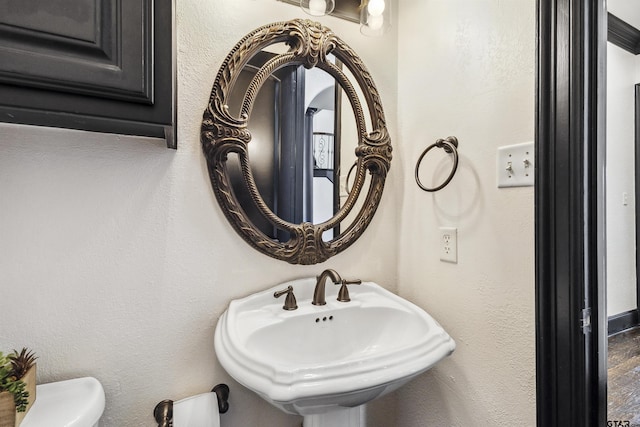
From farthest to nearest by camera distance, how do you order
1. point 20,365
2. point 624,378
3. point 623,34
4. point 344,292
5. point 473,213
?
point 623,34 → point 624,378 → point 344,292 → point 473,213 → point 20,365

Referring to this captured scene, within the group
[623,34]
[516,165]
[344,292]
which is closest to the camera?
[516,165]

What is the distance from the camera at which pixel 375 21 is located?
117 centimetres

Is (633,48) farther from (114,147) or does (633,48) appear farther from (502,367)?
(114,147)

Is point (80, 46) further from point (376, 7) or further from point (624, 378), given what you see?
point (624, 378)

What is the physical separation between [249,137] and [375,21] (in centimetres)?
64

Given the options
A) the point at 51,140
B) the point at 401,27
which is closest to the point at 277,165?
the point at 51,140

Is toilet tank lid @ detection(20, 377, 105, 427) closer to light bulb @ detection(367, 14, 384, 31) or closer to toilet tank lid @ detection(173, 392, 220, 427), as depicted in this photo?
toilet tank lid @ detection(173, 392, 220, 427)

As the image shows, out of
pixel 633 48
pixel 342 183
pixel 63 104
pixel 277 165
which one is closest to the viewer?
pixel 63 104

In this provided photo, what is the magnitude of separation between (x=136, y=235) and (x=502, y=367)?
45.0 inches

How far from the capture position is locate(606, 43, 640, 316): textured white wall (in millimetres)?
2176

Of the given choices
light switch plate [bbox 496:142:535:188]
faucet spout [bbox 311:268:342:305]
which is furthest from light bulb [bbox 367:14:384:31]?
faucet spout [bbox 311:268:342:305]

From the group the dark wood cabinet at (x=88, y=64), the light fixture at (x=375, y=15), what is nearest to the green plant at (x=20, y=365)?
the dark wood cabinet at (x=88, y=64)

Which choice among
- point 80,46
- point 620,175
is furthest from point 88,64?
point 620,175

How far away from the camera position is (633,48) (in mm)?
2312
